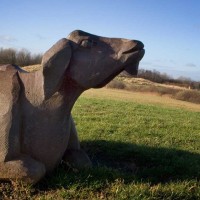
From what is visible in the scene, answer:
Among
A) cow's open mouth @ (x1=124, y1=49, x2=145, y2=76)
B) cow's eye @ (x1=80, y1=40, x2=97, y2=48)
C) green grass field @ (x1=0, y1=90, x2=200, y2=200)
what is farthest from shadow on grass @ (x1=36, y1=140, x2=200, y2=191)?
cow's eye @ (x1=80, y1=40, x2=97, y2=48)

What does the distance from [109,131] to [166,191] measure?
401 cm

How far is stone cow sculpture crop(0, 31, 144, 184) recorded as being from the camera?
3.91m

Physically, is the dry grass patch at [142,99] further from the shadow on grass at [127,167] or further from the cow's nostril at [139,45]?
the cow's nostril at [139,45]

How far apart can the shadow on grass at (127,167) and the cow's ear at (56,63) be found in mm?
1113

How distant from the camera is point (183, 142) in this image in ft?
26.0

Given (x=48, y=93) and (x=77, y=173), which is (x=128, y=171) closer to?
(x=77, y=173)

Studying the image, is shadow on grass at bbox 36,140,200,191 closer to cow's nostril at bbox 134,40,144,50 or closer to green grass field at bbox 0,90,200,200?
green grass field at bbox 0,90,200,200

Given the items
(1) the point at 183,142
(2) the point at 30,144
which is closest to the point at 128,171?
(2) the point at 30,144

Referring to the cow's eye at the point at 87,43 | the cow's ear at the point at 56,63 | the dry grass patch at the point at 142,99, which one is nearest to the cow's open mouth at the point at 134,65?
the cow's eye at the point at 87,43

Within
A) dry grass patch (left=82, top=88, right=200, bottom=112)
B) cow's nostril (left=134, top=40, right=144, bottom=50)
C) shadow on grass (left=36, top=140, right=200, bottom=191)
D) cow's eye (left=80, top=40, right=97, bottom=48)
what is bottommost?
dry grass patch (left=82, top=88, right=200, bottom=112)

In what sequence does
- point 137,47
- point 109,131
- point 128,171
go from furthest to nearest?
point 109,131
point 128,171
point 137,47

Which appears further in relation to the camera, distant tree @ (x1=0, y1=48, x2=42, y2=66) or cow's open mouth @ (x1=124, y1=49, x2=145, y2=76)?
distant tree @ (x1=0, y1=48, x2=42, y2=66)

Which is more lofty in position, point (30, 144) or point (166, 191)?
point (30, 144)

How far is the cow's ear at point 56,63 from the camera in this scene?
3826 mm
